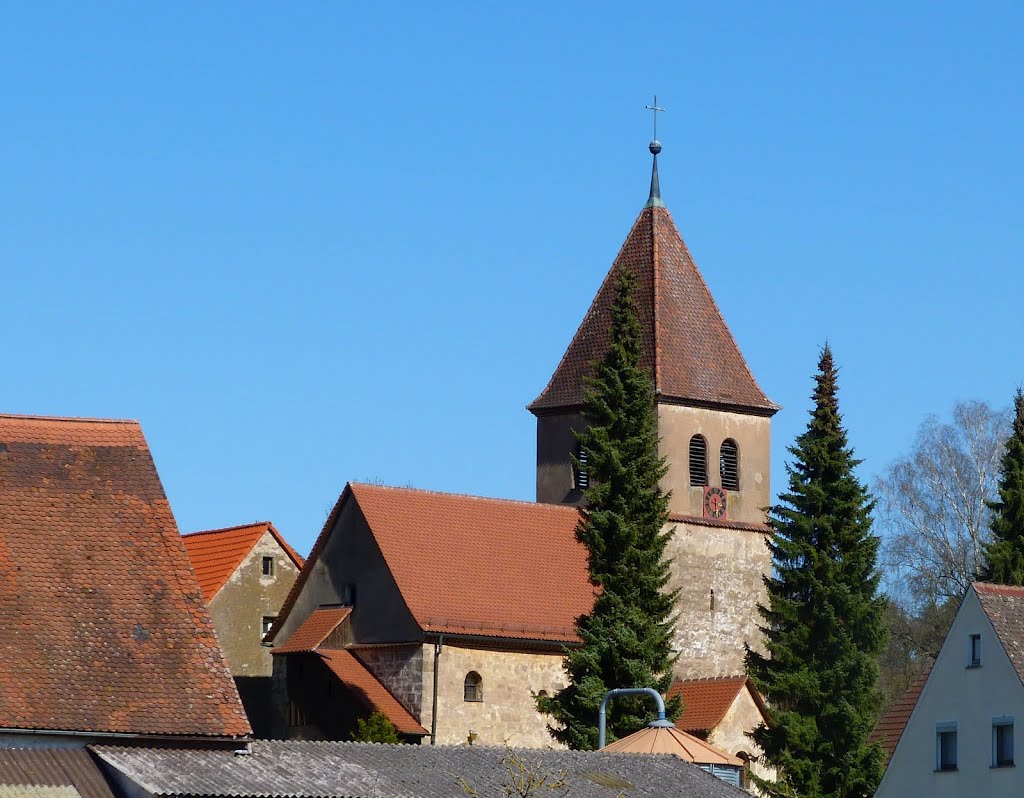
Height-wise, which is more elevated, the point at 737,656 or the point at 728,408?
the point at 728,408

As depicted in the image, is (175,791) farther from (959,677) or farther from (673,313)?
(673,313)

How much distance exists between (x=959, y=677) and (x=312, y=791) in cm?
1895

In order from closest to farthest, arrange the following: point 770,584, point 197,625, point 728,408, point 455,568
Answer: point 197,625, point 770,584, point 455,568, point 728,408

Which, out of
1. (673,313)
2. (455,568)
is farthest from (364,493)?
(673,313)

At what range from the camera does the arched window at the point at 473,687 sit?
50562mm

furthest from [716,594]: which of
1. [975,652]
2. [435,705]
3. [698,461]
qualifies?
[975,652]

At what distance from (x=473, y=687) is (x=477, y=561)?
10.9ft

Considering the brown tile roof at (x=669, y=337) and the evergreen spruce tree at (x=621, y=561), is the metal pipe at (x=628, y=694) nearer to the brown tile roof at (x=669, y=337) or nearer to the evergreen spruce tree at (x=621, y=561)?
the evergreen spruce tree at (x=621, y=561)

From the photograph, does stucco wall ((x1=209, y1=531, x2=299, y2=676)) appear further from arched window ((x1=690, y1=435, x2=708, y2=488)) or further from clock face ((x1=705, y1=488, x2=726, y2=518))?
clock face ((x1=705, y1=488, x2=726, y2=518))

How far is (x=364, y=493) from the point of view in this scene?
52.9 metres

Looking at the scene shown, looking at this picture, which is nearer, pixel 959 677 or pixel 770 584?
pixel 959 677

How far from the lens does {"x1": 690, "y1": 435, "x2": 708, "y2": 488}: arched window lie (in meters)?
56.3

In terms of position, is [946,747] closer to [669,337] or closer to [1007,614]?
[1007,614]

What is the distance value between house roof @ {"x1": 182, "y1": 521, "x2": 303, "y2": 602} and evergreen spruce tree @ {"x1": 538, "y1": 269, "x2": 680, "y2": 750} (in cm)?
1444
